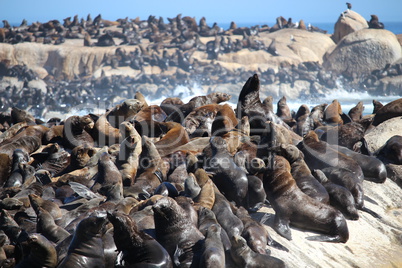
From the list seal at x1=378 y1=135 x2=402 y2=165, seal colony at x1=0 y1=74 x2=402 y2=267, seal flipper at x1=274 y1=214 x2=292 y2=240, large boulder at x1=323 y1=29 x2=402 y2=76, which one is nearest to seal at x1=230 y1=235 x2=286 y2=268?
seal colony at x1=0 y1=74 x2=402 y2=267

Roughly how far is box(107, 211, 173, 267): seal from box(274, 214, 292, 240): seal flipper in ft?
5.83

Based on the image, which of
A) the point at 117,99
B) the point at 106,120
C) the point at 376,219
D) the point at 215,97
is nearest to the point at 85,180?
the point at 106,120

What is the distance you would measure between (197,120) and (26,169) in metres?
3.29

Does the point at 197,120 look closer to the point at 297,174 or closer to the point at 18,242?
the point at 297,174

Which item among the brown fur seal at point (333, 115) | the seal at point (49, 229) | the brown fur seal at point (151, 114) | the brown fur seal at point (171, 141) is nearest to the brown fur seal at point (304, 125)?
the brown fur seal at point (333, 115)

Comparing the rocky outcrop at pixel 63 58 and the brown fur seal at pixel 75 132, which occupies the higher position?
the brown fur seal at pixel 75 132

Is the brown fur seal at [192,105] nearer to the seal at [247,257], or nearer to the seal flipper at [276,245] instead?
the seal flipper at [276,245]

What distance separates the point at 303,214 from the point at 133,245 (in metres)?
2.38

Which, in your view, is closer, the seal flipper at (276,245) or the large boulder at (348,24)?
the seal flipper at (276,245)

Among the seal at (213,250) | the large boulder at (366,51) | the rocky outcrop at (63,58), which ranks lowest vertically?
the rocky outcrop at (63,58)

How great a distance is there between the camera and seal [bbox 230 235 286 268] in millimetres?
4391

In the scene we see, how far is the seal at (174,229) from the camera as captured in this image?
14.9 feet

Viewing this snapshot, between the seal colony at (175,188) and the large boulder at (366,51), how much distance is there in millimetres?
25060

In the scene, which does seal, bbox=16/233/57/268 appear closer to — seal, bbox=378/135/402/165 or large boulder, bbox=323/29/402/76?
seal, bbox=378/135/402/165
